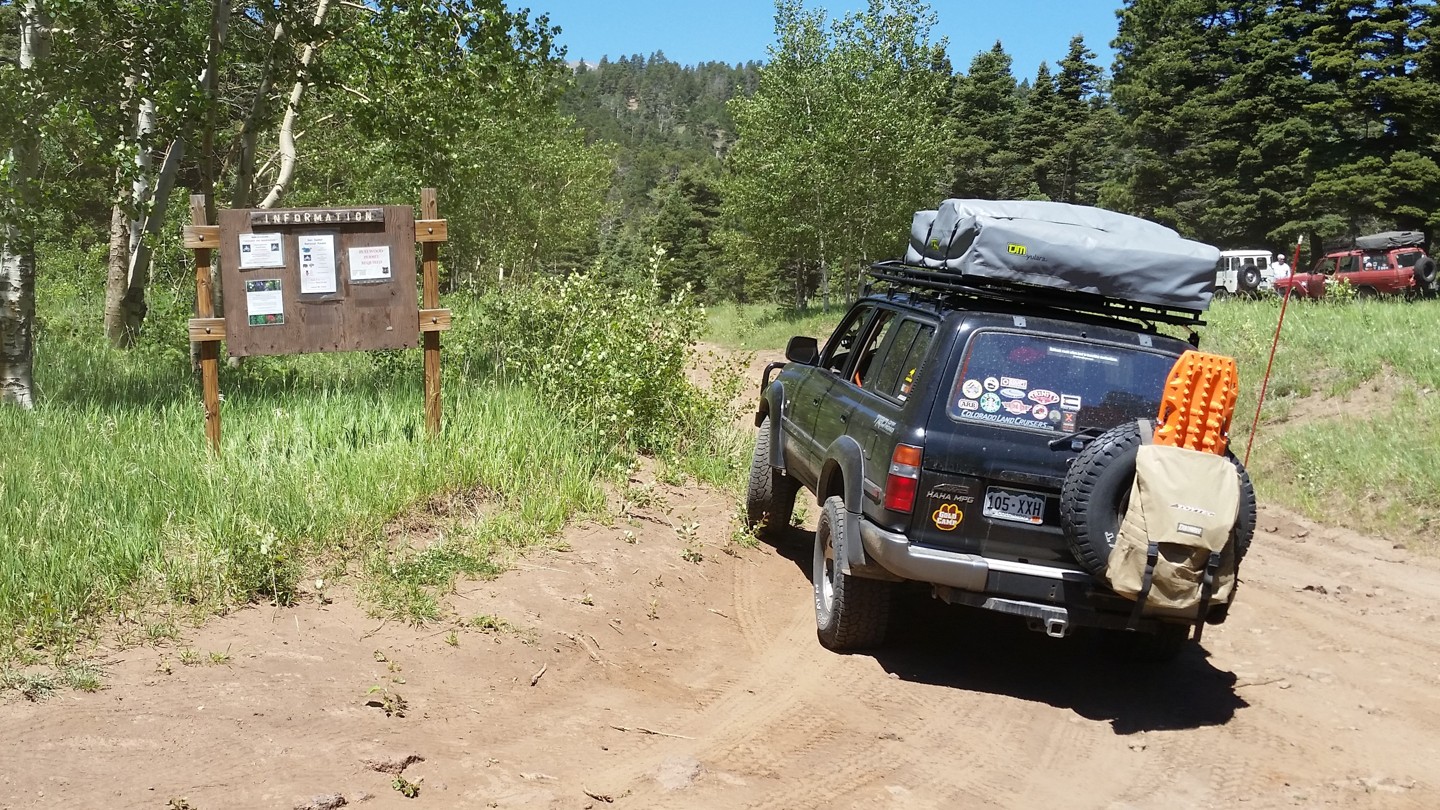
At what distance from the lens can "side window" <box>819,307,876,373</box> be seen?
7.34 meters

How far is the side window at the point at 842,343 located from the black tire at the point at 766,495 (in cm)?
82

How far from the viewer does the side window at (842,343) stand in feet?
24.1

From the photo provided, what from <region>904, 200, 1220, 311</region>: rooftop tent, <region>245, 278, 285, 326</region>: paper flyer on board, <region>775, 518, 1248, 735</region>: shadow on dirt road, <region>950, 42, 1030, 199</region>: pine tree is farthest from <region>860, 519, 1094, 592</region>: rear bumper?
<region>950, 42, 1030, 199</region>: pine tree

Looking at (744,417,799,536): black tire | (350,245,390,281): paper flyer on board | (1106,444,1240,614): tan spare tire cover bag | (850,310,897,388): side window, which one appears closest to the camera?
(1106,444,1240,614): tan spare tire cover bag

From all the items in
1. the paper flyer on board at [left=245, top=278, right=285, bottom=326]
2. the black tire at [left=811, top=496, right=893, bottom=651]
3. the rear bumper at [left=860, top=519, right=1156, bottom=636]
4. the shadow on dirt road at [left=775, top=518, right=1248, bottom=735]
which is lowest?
the shadow on dirt road at [left=775, top=518, right=1248, bottom=735]

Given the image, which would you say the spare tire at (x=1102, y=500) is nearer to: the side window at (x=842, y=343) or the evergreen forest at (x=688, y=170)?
the side window at (x=842, y=343)

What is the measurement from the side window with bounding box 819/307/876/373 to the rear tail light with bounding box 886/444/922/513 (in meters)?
1.98

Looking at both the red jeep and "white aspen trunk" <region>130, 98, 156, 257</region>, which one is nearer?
"white aspen trunk" <region>130, 98, 156, 257</region>

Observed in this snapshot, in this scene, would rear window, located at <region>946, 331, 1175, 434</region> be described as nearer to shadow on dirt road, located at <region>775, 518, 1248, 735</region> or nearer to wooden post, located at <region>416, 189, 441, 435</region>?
shadow on dirt road, located at <region>775, 518, 1248, 735</region>

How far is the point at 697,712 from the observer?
16.9 feet

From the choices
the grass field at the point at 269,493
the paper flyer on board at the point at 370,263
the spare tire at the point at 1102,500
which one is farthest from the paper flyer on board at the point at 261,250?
the spare tire at the point at 1102,500

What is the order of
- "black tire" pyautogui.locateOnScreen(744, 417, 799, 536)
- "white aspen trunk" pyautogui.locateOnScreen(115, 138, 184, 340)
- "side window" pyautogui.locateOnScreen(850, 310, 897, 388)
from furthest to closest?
"white aspen trunk" pyautogui.locateOnScreen(115, 138, 184, 340)
"black tire" pyautogui.locateOnScreen(744, 417, 799, 536)
"side window" pyautogui.locateOnScreen(850, 310, 897, 388)

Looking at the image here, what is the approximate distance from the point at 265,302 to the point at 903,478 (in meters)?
4.56

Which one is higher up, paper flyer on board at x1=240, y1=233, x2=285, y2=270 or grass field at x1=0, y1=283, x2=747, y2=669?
paper flyer on board at x1=240, y1=233, x2=285, y2=270
